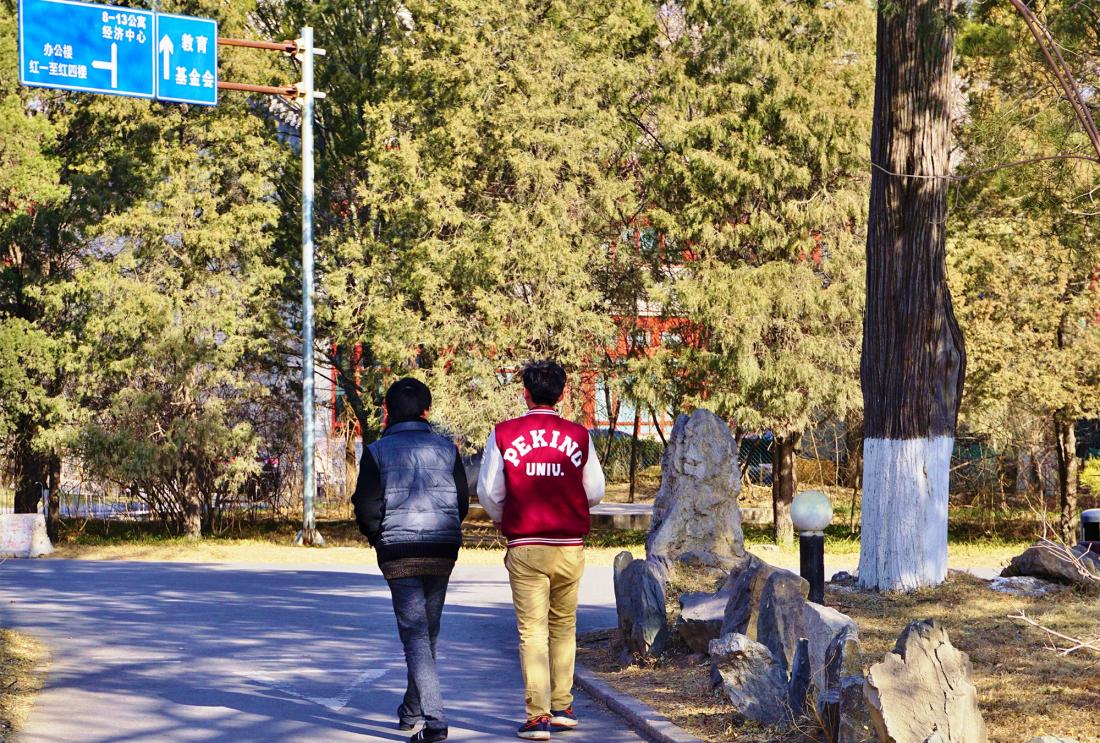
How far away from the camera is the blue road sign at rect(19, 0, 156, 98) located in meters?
20.5

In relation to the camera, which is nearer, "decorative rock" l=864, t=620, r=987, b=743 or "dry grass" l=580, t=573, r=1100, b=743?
"decorative rock" l=864, t=620, r=987, b=743

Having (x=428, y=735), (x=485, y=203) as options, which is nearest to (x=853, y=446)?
(x=485, y=203)

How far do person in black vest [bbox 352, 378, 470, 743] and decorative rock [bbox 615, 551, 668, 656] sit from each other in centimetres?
239

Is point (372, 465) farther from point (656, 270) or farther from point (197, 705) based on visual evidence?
point (656, 270)

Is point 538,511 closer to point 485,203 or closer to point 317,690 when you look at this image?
point 317,690

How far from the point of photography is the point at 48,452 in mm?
25812

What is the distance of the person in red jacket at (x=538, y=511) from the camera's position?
774cm

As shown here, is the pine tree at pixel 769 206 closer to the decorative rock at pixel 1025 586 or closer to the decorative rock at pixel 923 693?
the decorative rock at pixel 1025 586

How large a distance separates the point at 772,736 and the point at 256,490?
22.1 meters

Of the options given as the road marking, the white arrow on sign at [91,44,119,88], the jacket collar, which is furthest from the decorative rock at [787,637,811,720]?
the white arrow on sign at [91,44,119,88]

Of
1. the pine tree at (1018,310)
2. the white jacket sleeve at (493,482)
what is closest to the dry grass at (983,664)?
the white jacket sleeve at (493,482)

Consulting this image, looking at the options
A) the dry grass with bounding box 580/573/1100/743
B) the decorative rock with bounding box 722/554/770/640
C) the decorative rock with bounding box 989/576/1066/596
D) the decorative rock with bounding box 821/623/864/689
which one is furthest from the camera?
the decorative rock with bounding box 989/576/1066/596

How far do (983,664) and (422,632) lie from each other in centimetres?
366

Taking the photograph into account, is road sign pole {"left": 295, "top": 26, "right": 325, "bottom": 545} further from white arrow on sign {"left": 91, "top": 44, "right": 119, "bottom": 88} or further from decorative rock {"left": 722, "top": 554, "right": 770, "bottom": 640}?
decorative rock {"left": 722, "top": 554, "right": 770, "bottom": 640}
